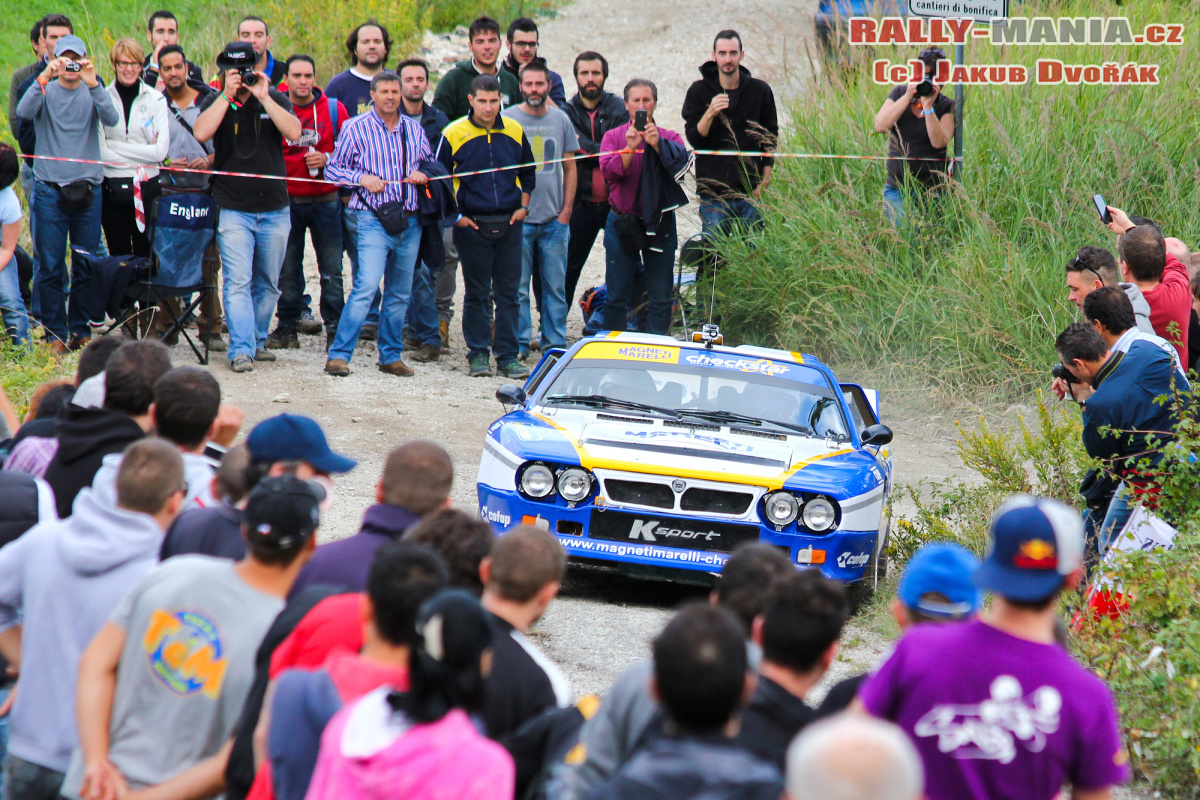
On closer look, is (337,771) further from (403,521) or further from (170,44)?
(170,44)

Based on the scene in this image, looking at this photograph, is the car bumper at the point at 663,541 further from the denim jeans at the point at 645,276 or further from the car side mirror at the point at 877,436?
the denim jeans at the point at 645,276

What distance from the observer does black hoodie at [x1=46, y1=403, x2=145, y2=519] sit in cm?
408

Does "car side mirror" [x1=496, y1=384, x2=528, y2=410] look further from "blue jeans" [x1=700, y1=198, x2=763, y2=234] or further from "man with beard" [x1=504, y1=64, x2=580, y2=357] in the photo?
"blue jeans" [x1=700, y1=198, x2=763, y2=234]

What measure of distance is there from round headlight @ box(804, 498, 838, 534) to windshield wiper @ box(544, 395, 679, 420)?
107 centimetres

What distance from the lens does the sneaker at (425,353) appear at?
Result: 12.0 meters

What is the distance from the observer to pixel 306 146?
10961 millimetres

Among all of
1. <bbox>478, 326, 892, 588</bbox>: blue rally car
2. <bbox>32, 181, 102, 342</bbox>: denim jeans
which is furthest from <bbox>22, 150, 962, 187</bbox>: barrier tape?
<bbox>478, 326, 892, 588</bbox>: blue rally car

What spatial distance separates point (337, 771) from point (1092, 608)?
399 cm

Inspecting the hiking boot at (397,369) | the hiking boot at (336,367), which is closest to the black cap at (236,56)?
the hiking boot at (336,367)

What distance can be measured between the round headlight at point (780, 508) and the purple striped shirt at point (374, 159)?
17.7 feet

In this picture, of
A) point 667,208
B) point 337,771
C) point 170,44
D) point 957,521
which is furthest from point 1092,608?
point 170,44

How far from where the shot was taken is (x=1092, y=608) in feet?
18.0

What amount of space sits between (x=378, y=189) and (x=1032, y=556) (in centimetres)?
864

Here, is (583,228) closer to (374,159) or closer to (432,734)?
(374,159)
